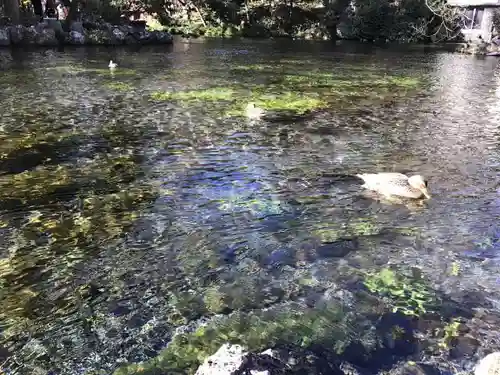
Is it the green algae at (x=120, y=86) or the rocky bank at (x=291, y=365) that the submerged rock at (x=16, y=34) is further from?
the rocky bank at (x=291, y=365)

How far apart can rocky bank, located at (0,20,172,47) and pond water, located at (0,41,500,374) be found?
16947 mm

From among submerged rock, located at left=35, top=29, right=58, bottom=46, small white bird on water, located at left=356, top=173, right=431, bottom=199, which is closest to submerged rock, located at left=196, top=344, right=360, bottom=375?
small white bird on water, located at left=356, top=173, right=431, bottom=199

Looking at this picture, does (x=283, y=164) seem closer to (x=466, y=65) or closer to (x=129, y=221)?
(x=129, y=221)

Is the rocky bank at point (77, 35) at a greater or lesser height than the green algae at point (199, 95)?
greater

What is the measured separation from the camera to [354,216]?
22.1 ft

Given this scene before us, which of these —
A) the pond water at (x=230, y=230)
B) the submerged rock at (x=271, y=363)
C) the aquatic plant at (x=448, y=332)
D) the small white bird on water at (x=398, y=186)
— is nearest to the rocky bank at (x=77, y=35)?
the pond water at (x=230, y=230)

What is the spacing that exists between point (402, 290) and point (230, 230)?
231 cm

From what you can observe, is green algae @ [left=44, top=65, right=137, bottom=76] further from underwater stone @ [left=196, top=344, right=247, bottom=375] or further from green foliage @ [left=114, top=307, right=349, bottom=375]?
underwater stone @ [left=196, top=344, right=247, bottom=375]

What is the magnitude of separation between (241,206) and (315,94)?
9.93m

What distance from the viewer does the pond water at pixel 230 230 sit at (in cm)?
435

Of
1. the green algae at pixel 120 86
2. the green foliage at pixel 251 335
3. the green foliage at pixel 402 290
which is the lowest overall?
the green foliage at pixel 251 335

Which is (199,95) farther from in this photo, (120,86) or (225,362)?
(225,362)

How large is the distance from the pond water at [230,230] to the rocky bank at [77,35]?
55.6 ft

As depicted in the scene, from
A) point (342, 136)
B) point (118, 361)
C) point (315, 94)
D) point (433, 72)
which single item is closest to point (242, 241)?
point (118, 361)
